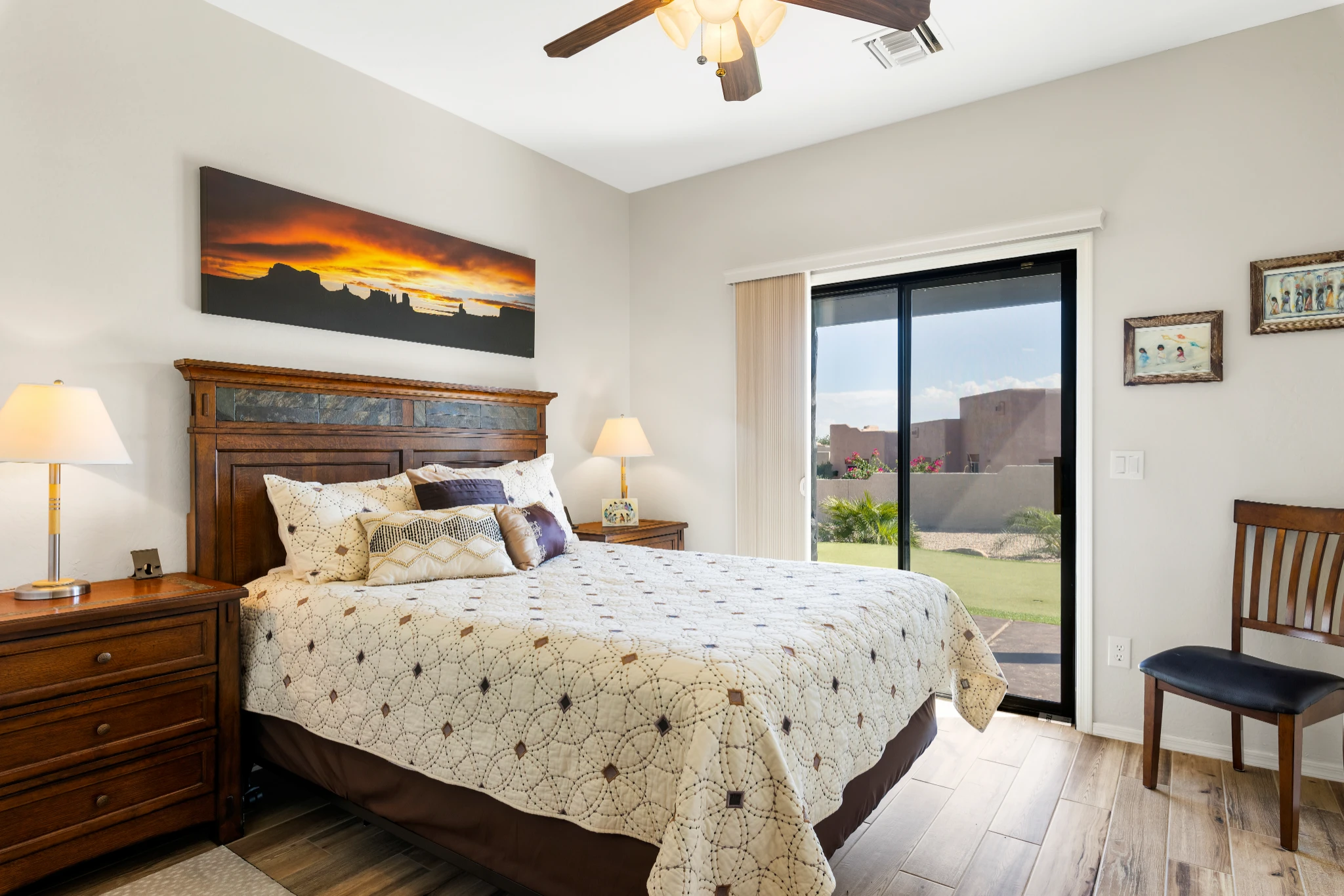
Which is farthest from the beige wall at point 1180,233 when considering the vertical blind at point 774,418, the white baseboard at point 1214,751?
the vertical blind at point 774,418

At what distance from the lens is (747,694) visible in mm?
1452

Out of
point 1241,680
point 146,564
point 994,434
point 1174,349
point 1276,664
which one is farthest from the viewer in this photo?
point 994,434

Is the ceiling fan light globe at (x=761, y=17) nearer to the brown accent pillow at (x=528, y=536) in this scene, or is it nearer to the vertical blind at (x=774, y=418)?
the brown accent pillow at (x=528, y=536)

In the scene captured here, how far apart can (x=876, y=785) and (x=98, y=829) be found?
217 centimetres

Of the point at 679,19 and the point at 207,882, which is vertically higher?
the point at 679,19

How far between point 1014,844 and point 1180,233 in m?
2.47

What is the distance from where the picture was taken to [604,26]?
1.99 meters

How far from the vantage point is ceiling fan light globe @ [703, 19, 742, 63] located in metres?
2.01

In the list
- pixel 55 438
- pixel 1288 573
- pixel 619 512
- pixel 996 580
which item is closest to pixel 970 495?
pixel 996 580

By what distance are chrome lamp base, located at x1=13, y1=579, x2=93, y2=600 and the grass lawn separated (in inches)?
127

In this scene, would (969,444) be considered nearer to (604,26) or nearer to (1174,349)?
(1174,349)

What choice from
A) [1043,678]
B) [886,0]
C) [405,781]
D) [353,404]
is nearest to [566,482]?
[353,404]

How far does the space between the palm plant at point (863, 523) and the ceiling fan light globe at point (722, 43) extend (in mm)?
2446

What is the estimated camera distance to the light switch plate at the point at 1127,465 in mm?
3033
